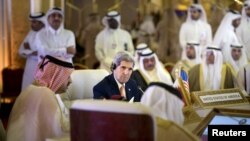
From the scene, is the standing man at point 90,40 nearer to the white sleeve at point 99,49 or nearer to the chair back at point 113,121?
the white sleeve at point 99,49

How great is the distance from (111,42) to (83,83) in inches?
158

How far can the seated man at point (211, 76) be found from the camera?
6.00 metres

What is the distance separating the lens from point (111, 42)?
8898 mm

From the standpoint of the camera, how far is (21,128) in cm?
359

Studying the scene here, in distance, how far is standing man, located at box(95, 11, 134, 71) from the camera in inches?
348

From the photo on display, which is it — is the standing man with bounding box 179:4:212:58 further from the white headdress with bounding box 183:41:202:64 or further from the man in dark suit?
the man in dark suit

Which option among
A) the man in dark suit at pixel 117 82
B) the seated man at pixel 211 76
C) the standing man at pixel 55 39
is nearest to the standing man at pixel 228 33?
the seated man at pixel 211 76

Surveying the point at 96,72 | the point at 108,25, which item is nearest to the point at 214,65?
the point at 96,72

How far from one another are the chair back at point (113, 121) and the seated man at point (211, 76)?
11.7 ft

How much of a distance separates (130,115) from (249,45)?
7352 millimetres

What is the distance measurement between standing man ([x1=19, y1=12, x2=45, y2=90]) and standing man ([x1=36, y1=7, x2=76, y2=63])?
17 cm

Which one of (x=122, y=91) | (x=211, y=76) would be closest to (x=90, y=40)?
(x=211, y=76)

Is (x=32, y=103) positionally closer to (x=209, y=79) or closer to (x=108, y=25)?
(x=209, y=79)

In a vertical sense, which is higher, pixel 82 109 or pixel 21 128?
pixel 82 109
